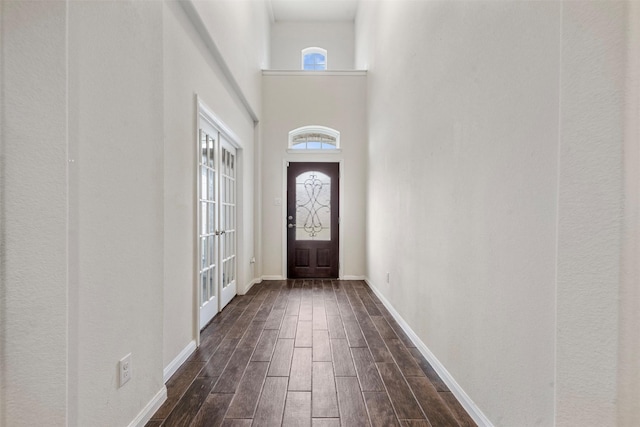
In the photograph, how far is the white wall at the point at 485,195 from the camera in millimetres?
1147

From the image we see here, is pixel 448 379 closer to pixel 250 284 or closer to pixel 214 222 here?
pixel 214 222

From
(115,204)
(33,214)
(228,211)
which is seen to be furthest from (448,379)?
(228,211)

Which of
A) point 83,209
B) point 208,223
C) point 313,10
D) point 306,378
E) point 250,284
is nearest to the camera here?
point 83,209

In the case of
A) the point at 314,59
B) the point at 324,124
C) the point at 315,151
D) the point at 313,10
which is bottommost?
the point at 315,151

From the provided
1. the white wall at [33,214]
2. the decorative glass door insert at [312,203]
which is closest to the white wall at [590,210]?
the white wall at [33,214]

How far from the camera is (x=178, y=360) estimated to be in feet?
7.12

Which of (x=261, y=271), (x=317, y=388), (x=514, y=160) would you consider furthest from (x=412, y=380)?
(x=261, y=271)

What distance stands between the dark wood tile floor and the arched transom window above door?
2933 mm

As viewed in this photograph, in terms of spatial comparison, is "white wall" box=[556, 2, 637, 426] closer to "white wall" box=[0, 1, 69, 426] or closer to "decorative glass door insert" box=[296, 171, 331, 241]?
"white wall" box=[0, 1, 69, 426]

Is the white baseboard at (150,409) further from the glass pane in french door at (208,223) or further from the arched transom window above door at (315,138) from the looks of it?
the arched transom window above door at (315,138)

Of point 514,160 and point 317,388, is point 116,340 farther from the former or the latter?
point 514,160

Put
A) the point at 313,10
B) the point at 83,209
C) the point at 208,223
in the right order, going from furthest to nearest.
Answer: the point at 313,10, the point at 208,223, the point at 83,209

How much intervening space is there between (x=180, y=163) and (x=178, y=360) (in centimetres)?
137

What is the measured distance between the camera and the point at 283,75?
515 centimetres
